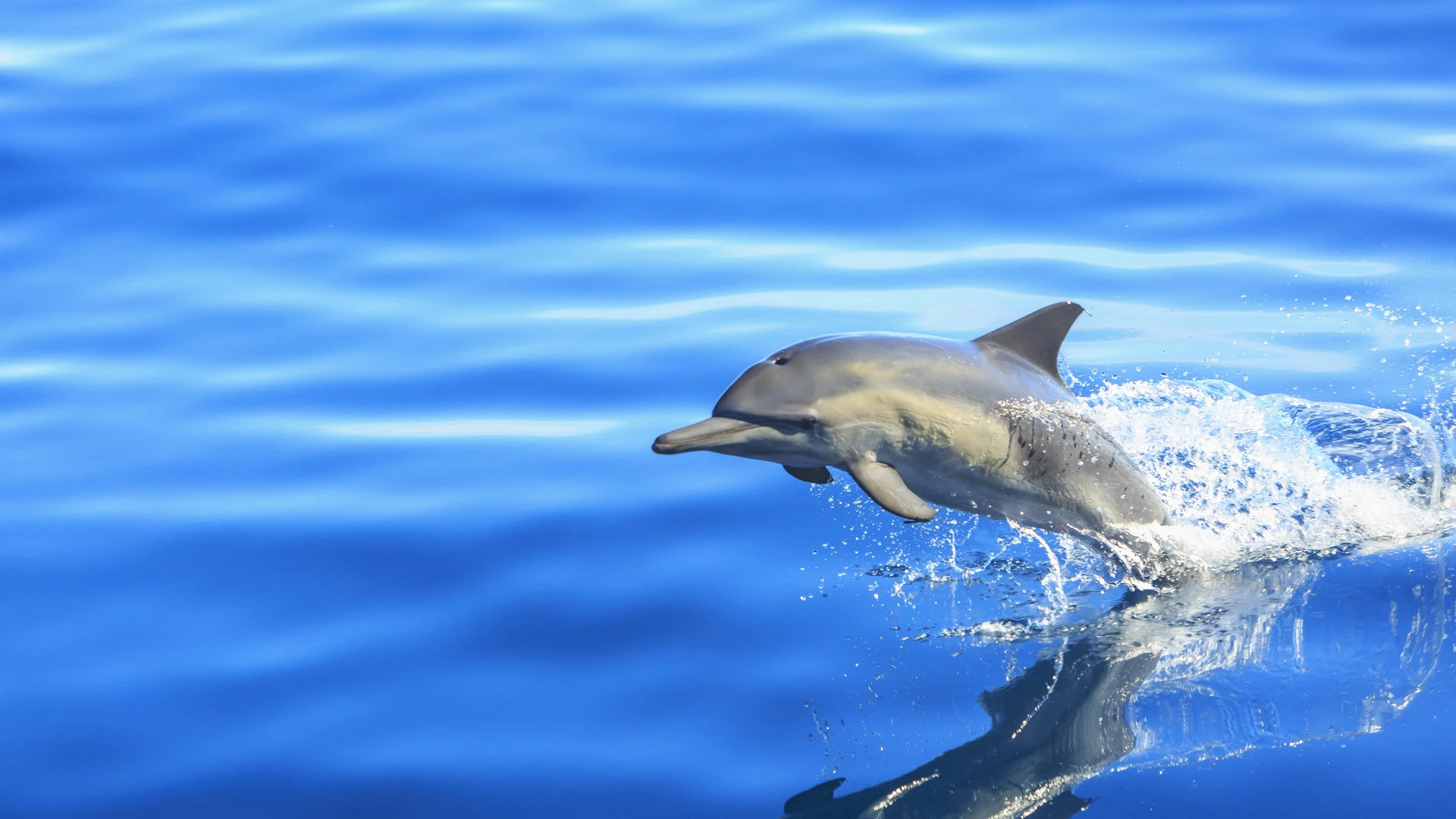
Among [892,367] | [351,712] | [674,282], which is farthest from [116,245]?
[892,367]

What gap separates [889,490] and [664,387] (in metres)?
3.27

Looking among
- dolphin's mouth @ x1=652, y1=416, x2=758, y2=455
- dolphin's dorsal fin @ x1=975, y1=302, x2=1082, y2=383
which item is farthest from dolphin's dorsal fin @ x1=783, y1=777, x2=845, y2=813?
dolphin's dorsal fin @ x1=975, y1=302, x2=1082, y2=383

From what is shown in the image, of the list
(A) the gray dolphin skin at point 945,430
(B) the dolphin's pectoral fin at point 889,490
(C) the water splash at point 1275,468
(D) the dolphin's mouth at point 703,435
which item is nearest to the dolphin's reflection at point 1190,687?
(C) the water splash at point 1275,468

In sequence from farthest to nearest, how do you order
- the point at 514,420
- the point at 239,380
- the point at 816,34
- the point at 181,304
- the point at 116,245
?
the point at 816,34 < the point at 116,245 < the point at 181,304 < the point at 239,380 < the point at 514,420

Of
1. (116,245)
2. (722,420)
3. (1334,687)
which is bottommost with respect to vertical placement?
(1334,687)

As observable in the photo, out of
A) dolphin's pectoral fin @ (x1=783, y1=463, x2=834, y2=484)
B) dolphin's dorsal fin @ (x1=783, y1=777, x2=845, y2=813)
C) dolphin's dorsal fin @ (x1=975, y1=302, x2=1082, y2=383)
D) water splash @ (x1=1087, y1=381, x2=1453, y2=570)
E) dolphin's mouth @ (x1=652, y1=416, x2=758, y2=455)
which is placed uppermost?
dolphin's dorsal fin @ (x1=975, y1=302, x2=1082, y2=383)

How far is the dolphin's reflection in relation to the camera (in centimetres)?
503

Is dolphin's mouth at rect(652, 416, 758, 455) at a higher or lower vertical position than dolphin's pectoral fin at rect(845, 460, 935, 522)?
higher

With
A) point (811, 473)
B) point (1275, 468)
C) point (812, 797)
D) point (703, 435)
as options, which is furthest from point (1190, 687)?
point (1275, 468)

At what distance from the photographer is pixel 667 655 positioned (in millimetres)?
6117

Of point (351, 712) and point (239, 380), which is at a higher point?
point (239, 380)

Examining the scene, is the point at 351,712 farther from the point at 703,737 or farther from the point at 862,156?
the point at 862,156

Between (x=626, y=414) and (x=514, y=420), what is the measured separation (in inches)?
24.6

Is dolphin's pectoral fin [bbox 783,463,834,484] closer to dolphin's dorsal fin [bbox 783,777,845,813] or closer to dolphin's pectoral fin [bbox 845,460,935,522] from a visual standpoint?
dolphin's pectoral fin [bbox 845,460,935,522]
